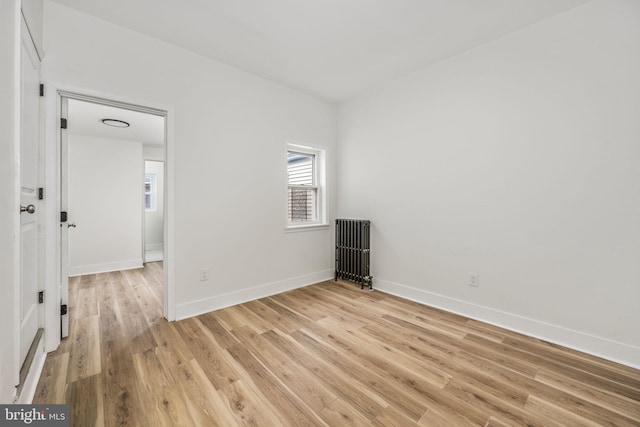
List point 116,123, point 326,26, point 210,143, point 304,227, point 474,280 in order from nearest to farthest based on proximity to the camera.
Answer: point 326,26 → point 474,280 → point 210,143 → point 304,227 → point 116,123

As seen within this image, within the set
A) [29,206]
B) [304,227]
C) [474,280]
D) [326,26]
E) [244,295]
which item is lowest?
[244,295]

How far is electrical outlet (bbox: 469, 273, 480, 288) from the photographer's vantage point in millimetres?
2666

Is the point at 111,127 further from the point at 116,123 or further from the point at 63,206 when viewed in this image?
the point at 63,206

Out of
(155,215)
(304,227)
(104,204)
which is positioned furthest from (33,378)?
(155,215)

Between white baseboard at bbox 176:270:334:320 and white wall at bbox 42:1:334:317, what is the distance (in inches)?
0.4

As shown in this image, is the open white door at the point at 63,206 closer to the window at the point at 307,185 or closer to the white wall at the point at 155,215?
the window at the point at 307,185

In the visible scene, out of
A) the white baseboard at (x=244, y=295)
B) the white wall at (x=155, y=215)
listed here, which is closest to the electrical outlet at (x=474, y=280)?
the white baseboard at (x=244, y=295)

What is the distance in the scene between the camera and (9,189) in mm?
1207

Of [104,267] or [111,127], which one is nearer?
[111,127]

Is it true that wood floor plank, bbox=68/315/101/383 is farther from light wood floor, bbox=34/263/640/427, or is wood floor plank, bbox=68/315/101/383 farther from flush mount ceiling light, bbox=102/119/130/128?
flush mount ceiling light, bbox=102/119/130/128

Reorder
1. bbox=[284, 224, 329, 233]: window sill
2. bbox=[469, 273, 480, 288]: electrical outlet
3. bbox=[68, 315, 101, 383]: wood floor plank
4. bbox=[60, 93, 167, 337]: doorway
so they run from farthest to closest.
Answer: bbox=[60, 93, 167, 337]: doorway
bbox=[284, 224, 329, 233]: window sill
bbox=[469, 273, 480, 288]: electrical outlet
bbox=[68, 315, 101, 383]: wood floor plank

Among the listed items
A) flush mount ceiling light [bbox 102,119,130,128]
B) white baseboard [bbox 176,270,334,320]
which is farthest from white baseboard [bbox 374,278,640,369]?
flush mount ceiling light [bbox 102,119,130,128]

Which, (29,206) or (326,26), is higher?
(326,26)

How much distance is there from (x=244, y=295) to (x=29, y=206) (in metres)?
2.04
